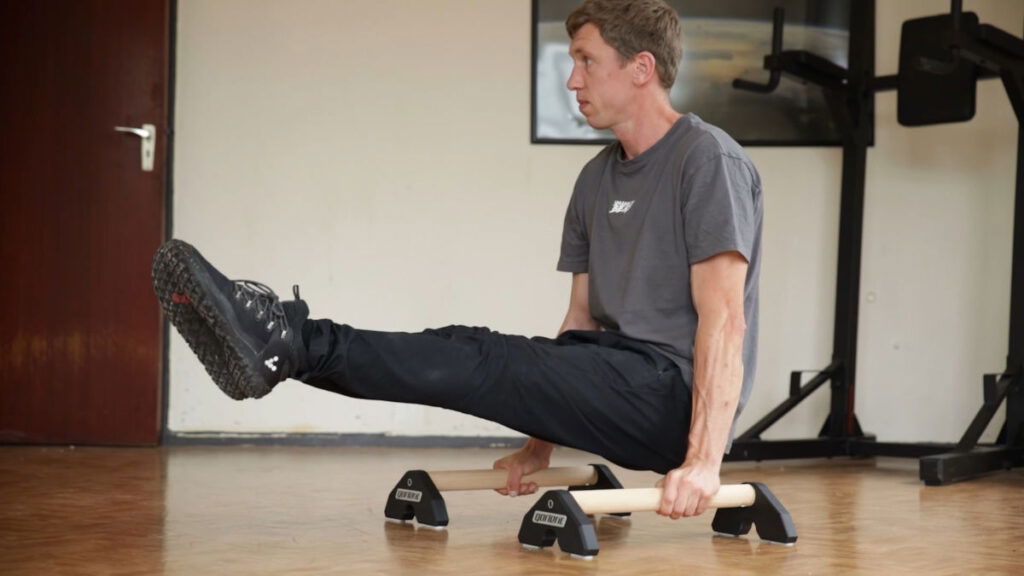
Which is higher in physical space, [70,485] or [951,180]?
[951,180]

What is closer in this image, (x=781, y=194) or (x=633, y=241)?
(x=633, y=241)

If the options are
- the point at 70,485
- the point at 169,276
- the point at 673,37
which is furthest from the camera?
the point at 70,485

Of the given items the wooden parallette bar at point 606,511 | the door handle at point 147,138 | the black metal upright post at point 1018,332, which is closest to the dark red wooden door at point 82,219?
the door handle at point 147,138

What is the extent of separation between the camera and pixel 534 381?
1.95 metres

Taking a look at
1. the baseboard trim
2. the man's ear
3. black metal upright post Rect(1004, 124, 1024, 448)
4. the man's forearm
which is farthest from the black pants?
the baseboard trim

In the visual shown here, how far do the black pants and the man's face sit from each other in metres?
0.41

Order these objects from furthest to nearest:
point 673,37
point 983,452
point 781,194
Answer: point 781,194, point 983,452, point 673,37

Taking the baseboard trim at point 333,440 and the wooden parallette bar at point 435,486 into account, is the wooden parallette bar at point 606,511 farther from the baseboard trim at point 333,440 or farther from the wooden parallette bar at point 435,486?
the baseboard trim at point 333,440

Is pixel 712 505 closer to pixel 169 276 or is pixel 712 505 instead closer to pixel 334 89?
pixel 169 276

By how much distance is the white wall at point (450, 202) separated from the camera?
4340mm

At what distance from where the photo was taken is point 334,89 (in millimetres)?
4371

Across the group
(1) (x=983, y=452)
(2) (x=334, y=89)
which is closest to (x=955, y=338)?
(1) (x=983, y=452)

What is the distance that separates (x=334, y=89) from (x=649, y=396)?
2649 mm

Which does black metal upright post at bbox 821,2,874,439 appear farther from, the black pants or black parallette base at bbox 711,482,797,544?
the black pants
